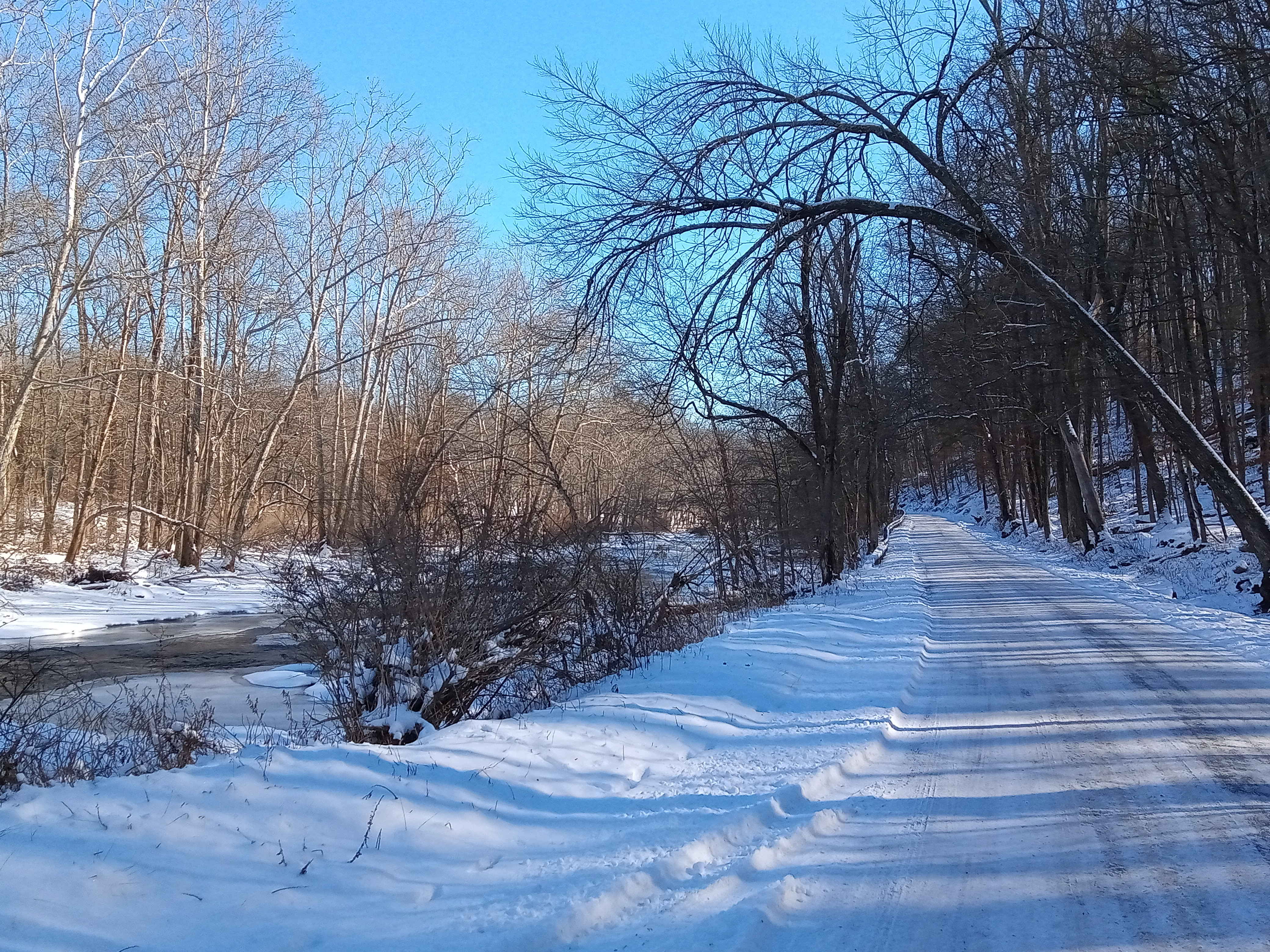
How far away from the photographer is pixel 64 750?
6480 millimetres

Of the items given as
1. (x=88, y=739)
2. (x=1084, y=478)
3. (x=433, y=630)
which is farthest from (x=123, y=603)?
(x=1084, y=478)

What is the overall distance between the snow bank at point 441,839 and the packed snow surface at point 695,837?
2 centimetres

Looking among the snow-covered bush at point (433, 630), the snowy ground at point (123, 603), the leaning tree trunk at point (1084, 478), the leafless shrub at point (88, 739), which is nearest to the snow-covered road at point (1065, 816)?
the snow-covered bush at point (433, 630)

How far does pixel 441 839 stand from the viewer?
4406mm

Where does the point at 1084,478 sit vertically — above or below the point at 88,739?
above

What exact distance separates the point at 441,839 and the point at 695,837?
1.38 metres

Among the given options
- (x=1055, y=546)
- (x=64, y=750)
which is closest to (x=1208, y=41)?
(x=64, y=750)

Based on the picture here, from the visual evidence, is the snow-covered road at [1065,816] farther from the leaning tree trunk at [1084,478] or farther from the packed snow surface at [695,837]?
the leaning tree trunk at [1084,478]

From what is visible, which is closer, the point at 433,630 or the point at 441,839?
the point at 441,839

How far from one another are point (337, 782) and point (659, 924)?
219 cm

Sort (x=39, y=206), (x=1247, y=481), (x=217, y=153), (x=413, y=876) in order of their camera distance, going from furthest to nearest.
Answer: (x=1247, y=481) < (x=217, y=153) < (x=39, y=206) < (x=413, y=876)

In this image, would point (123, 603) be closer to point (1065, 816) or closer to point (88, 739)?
point (88, 739)

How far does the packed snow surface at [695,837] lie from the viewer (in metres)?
3.53

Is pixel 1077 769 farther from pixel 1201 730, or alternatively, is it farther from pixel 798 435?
pixel 798 435
